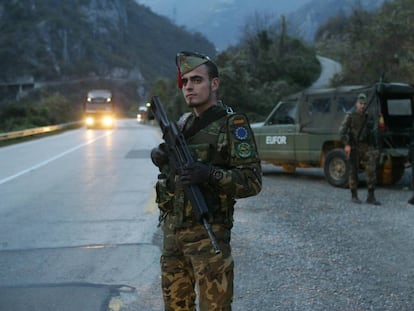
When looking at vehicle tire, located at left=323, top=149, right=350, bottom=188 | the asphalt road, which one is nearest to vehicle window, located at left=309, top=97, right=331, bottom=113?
vehicle tire, located at left=323, top=149, right=350, bottom=188

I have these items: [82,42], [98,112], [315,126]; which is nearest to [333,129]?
[315,126]

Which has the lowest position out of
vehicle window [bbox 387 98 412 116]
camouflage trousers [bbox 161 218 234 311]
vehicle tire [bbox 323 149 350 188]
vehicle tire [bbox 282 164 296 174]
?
vehicle tire [bbox 282 164 296 174]

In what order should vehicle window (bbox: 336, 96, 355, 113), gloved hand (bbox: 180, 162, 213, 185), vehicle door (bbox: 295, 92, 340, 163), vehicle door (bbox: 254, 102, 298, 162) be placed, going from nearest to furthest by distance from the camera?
1. gloved hand (bbox: 180, 162, 213, 185)
2. vehicle window (bbox: 336, 96, 355, 113)
3. vehicle door (bbox: 295, 92, 340, 163)
4. vehicle door (bbox: 254, 102, 298, 162)

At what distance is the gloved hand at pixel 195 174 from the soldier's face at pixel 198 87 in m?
0.35

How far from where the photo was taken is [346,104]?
10297 millimetres

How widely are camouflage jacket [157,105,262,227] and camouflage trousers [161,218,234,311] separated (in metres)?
0.08

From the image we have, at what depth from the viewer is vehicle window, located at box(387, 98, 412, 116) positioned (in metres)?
10.0

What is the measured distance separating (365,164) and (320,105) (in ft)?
7.92

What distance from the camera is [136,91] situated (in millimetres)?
126750

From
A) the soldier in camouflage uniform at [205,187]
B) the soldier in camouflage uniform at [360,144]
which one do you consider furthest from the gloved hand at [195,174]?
the soldier in camouflage uniform at [360,144]

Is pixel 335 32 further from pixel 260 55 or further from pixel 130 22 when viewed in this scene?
pixel 130 22

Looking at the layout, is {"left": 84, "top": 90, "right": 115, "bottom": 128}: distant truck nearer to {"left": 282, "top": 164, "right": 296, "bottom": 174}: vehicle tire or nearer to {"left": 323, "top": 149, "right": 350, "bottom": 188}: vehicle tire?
{"left": 282, "top": 164, "right": 296, "bottom": 174}: vehicle tire

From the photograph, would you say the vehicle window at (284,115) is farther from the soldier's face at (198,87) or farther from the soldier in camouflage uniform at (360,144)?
the soldier's face at (198,87)

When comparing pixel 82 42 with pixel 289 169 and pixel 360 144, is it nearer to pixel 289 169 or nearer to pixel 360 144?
pixel 289 169
